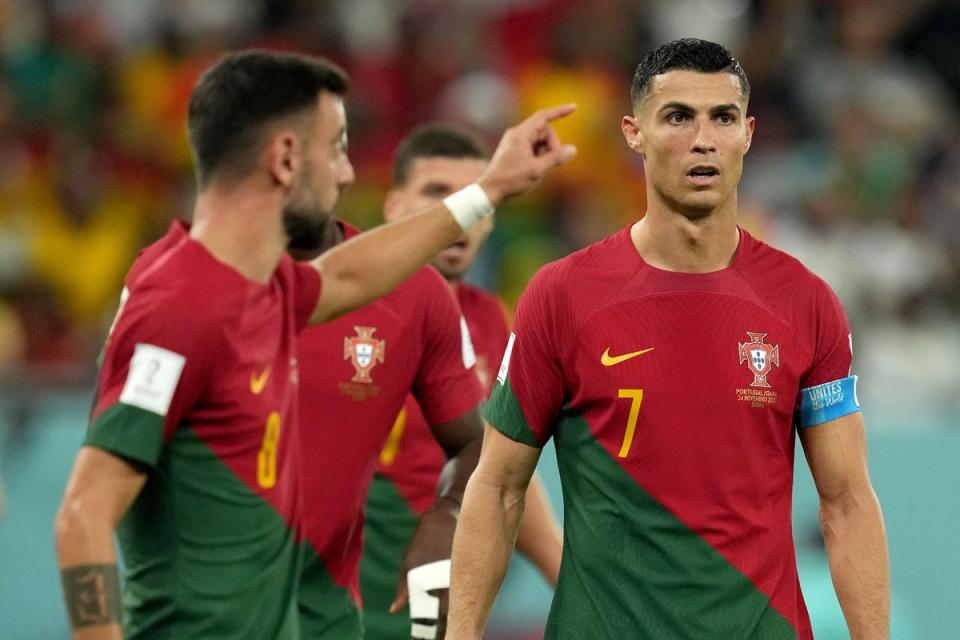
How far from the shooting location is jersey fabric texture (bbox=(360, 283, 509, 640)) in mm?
5504

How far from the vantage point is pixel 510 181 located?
14.0 feet

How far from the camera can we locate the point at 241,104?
3.81 m

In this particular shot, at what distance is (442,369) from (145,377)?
1822mm

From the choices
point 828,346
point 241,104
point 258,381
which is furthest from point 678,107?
→ point 258,381

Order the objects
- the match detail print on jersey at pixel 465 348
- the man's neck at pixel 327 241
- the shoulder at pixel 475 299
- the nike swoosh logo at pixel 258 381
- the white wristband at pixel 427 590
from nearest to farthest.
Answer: the nike swoosh logo at pixel 258 381 < the white wristband at pixel 427 590 < the man's neck at pixel 327 241 < the match detail print on jersey at pixel 465 348 < the shoulder at pixel 475 299

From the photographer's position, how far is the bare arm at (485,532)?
4160 mm

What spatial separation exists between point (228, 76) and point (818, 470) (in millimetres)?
1822

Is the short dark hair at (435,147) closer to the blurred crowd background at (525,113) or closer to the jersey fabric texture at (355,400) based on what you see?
the jersey fabric texture at (355,400)

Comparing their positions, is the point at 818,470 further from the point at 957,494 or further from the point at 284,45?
the point at 284,45

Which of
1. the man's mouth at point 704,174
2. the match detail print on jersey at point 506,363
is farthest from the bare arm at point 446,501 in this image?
the man's mouth at point 704,174

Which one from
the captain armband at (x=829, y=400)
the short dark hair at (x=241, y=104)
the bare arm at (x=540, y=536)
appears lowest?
the bare arm at (x=540, y=536)

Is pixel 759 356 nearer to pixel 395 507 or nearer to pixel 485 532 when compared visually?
pixel 485 532

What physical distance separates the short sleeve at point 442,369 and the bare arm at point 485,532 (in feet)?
2.95

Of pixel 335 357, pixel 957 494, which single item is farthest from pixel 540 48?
pixel 335 357
